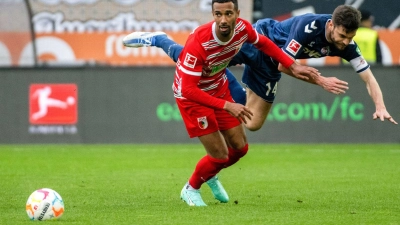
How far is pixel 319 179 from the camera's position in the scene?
11695mm

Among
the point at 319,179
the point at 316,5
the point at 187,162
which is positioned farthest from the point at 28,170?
the point at 316,5

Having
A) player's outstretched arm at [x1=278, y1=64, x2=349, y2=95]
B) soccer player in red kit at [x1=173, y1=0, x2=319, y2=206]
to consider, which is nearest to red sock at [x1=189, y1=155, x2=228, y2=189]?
soccer player in red kit at [x1=173, y1=0, x2=319, y2=206]

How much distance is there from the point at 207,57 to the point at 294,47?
46.4 inches

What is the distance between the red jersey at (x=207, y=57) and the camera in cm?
844

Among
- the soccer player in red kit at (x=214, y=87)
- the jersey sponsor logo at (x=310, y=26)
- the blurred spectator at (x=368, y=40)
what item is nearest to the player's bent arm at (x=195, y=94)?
the soccer player in red kit at (x=214, y=87)

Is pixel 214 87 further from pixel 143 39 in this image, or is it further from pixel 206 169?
pixel 143 39

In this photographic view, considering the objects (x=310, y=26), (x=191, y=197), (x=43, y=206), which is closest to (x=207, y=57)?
(x=310, y=26)

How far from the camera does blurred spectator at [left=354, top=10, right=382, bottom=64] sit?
1734 cm

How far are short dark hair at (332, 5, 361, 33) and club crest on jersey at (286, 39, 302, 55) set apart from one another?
0.57 metres

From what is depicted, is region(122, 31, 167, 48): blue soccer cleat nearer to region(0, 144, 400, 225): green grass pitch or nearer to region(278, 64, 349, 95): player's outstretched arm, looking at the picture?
region(0, 144, 400, 225): green grass pitch

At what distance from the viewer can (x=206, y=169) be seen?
30.0 ft

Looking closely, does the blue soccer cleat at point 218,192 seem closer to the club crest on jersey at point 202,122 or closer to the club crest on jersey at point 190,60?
the club crest on jersey at point 202,122

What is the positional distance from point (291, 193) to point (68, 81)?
8654mm

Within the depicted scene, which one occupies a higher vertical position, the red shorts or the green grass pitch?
the red shorts
